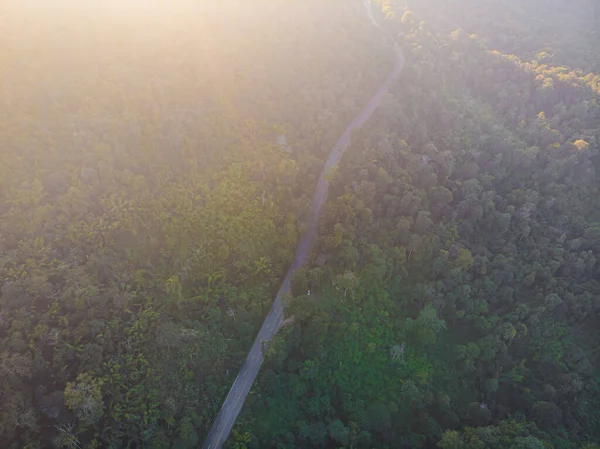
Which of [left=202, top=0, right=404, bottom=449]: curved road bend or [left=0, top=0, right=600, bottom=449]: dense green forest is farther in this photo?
[left=202, top=0, right=404, bottom=449]: curved road bend

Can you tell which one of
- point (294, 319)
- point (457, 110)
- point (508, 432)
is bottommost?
point (294, 319)

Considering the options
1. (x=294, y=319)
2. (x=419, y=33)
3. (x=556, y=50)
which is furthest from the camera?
(x=556, y=50)

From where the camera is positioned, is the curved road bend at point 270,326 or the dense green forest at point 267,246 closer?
the dense green forest at point 267,246

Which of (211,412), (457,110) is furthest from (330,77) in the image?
(211,412)

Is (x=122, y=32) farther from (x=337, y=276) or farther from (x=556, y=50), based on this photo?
(x=556, y=50)
